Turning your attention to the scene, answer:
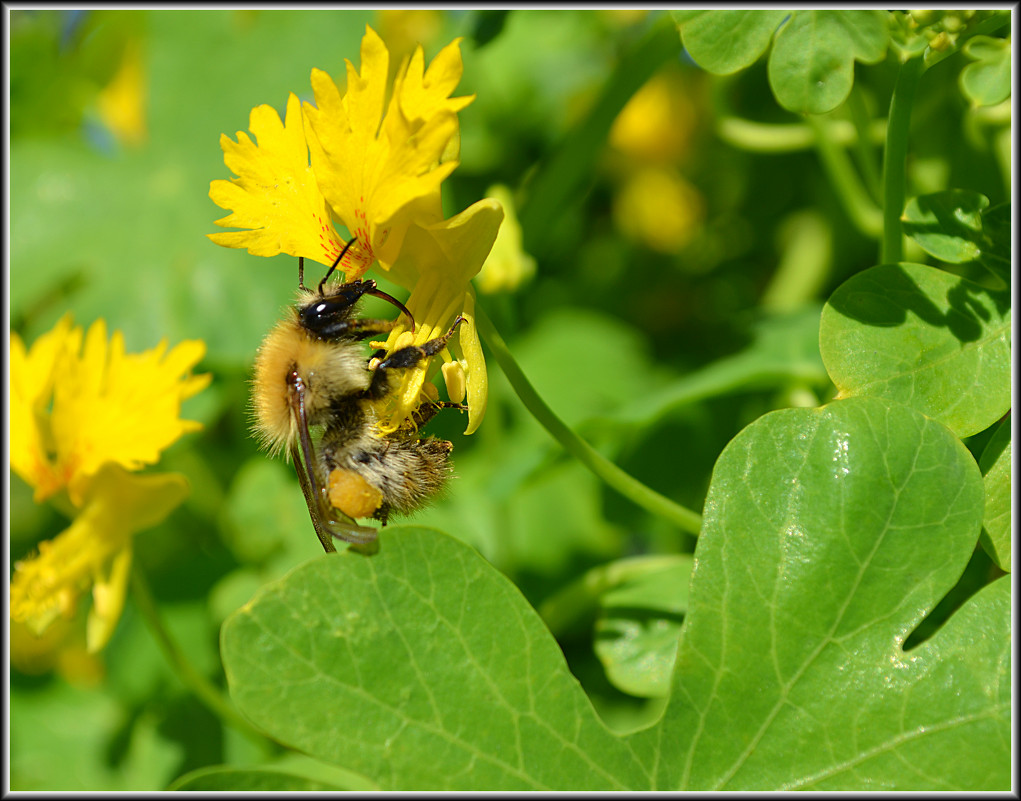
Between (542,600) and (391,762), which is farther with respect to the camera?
(542,600)

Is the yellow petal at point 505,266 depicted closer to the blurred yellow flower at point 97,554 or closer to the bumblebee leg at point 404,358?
the bumblebee leg at point 404,358

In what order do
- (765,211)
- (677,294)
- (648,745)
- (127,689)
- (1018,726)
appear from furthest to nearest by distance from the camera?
(677,294), (765,211), (127,689), (648,745), (1018,726)

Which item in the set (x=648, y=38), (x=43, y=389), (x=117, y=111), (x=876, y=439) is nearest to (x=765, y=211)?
(x=648, y=38)

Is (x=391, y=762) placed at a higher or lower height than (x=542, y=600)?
higher

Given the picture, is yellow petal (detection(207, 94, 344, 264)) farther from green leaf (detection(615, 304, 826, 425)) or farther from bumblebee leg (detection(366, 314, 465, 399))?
green leaf (detection(615, 304, 826, 425))

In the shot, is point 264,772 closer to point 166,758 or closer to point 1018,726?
point 1018,726

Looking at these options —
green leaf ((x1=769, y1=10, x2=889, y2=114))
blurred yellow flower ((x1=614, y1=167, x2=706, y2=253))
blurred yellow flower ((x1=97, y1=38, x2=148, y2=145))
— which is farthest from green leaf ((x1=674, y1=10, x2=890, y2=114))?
blurred yellow flower ((x1=97, y1=38, x2=148, y2=145))
